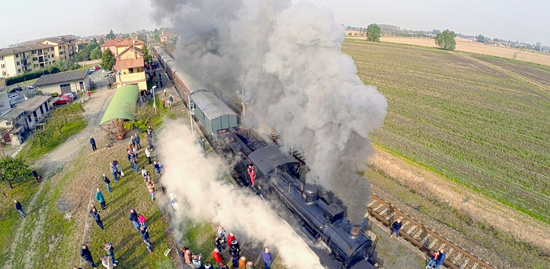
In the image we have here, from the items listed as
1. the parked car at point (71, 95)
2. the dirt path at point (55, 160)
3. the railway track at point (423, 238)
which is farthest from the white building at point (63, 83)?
the railway track at point (423, 238)

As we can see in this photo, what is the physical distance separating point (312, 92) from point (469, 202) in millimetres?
8751

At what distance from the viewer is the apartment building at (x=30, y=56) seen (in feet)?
155

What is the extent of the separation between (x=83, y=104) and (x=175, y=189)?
20.6m

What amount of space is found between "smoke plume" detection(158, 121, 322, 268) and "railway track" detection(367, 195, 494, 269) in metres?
3.44

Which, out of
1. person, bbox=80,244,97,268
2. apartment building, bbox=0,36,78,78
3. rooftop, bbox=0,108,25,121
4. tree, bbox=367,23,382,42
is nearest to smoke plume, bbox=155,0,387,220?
person, bbox=80,244,97,268

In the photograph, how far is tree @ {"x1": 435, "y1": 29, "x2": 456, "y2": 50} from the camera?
259 feet

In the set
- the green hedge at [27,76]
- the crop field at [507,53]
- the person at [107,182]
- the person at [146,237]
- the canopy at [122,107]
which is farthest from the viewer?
the crop field at [507,53]

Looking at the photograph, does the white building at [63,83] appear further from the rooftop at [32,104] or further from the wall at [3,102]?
the wall at [3,102]

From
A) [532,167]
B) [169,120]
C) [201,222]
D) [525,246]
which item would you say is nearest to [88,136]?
[169,120]

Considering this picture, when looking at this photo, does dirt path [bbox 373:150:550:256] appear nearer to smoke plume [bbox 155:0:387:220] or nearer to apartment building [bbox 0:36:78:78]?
smoke plume [bbox 155:0:387:220]

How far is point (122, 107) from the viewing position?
1931 cm

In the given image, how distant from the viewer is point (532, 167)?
49.0 ft

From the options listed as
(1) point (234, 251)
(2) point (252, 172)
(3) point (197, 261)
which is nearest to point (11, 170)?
(3) point (197, 261)

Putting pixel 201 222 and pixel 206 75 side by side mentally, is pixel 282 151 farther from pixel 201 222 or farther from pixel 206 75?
pixel 206 75
